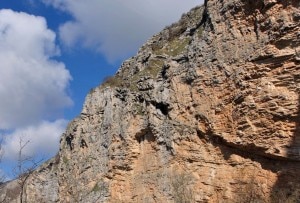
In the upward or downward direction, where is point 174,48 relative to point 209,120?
upward

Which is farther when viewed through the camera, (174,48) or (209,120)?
(174,48)

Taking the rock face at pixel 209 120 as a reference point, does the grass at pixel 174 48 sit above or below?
above

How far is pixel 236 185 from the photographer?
19203 mm

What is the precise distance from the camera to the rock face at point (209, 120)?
60.4ft

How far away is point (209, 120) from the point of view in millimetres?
20594

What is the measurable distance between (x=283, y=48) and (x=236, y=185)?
6.14m

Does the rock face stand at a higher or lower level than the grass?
lower

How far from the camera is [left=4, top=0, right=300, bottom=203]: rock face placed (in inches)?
725

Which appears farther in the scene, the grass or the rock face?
the grass

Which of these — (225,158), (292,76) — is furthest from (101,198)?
(292,76)

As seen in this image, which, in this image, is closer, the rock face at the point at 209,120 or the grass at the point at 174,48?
the rock face at the point at 209,120

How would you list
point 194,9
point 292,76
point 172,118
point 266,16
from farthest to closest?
Result: point 194,9 → point 172,118 → point 266,16 → point 292,76

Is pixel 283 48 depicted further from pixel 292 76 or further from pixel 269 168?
pixel 269 168

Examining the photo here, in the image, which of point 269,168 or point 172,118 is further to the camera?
point 172,118
